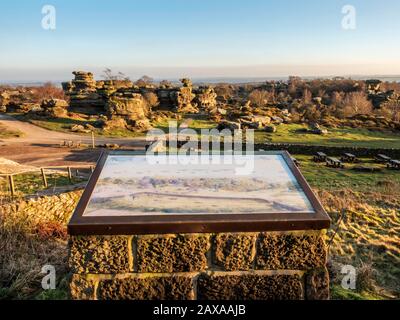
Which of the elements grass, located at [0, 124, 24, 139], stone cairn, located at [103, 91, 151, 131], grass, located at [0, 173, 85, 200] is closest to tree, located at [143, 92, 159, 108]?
stone cairn, located at [103, 91, 151, 131]

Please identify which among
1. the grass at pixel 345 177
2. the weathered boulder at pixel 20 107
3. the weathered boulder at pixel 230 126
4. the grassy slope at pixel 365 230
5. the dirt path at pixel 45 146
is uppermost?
the weathered boulder at pixel 20 107

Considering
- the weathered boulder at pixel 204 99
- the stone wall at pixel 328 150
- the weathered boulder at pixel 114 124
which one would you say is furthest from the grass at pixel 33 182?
the weathered boulder at pixel 204 99

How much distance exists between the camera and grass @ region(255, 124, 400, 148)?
1098 inches

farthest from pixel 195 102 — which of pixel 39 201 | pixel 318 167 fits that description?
pixel 39 201

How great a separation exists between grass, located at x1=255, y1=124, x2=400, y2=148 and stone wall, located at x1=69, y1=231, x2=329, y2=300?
24544mm

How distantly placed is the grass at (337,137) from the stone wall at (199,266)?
24.5m

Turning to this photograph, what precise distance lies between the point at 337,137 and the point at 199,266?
30978 millimetres

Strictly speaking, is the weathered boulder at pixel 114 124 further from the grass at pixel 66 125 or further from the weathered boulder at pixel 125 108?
the weathered boulder at pixel 125 108

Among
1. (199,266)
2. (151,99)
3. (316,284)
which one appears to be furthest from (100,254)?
(151,99)

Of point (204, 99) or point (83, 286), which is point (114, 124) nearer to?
point (204, 99)

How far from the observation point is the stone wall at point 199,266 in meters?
2.40

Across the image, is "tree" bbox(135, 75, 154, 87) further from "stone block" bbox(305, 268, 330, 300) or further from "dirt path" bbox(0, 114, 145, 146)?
"stone block" bbox(305, 268, 330, 300)

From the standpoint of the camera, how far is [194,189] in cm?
286
